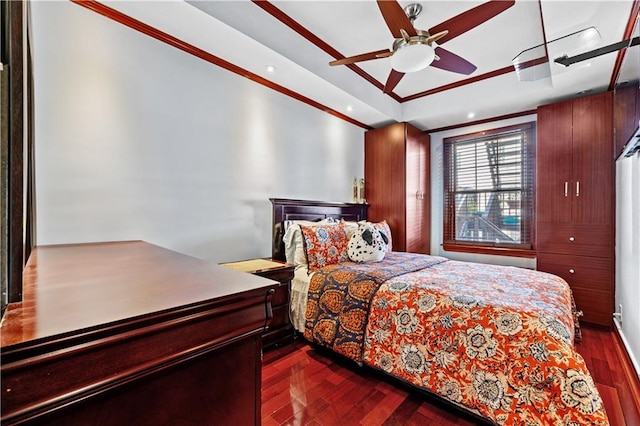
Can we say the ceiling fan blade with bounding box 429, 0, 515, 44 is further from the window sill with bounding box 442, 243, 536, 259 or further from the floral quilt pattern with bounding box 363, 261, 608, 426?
the window sill with bounding box 442, 243, 536, 259

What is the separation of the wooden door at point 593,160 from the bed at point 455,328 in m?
1.21

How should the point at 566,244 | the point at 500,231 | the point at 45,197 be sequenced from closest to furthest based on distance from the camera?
the point at 45,197 < the point at 566,244 < the point at 500,231

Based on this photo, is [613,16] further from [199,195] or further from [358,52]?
[199,195]

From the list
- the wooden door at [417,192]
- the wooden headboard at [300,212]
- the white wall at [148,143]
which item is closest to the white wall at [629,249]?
the wooden door at [417,192]

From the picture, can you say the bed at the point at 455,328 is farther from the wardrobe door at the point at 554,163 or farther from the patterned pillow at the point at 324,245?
the wardrobe door at the point at 554,163

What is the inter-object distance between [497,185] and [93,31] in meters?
4.56

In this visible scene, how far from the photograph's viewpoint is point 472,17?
177 centimetres

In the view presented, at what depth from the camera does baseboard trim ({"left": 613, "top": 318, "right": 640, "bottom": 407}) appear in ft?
5.97

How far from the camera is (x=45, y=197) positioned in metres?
1.71

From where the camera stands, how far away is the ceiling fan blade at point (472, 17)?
5.27 feet

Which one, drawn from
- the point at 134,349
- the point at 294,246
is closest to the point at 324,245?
the point at 294,246

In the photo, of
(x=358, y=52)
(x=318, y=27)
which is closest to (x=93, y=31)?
(x=318, y=27)

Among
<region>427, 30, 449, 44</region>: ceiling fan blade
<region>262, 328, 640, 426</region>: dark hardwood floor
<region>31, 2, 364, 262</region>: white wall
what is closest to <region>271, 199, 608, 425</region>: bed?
<region>262, 328, 640, 426</region>: dark hardwood floor

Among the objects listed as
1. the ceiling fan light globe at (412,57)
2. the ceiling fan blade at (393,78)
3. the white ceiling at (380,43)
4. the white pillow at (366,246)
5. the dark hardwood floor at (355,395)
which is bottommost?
the dark hardwood floor at (355,395)
